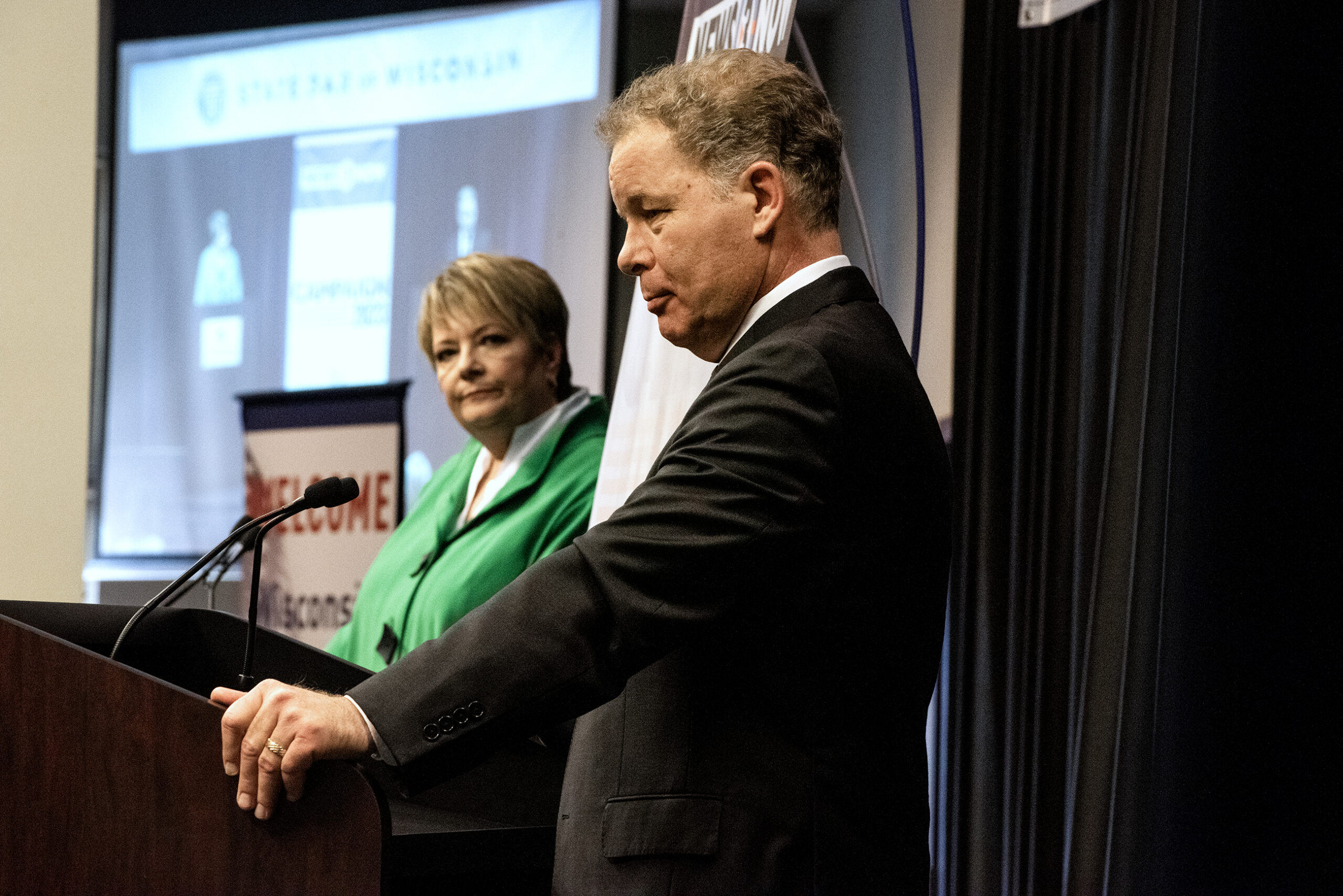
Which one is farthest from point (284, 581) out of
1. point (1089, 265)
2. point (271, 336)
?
point (1089, 265)

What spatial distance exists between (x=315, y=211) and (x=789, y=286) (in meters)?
4.11

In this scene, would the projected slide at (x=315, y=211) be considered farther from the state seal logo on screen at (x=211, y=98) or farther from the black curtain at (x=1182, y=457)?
the black curtain at (x=1182, y=457)

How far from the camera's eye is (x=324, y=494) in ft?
4.19

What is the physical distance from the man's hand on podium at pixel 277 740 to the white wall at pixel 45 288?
168cm

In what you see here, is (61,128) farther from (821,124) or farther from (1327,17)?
(1327,17)

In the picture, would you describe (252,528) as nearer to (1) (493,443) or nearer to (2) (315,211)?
Answer: (1) (493,443)

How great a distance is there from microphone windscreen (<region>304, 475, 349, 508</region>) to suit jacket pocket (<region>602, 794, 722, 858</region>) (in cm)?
41

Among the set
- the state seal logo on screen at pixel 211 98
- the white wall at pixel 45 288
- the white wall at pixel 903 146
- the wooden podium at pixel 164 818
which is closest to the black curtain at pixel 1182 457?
the white wall at pixel 903 146

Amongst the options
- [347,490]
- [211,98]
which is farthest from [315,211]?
[347,490]

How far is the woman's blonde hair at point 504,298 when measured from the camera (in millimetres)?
2705

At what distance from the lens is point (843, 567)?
1162 millimetres

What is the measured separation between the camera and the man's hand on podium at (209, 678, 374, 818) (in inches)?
37.6

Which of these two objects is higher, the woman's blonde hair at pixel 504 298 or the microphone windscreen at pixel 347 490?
the woman's blonde hair at pixel 504 298

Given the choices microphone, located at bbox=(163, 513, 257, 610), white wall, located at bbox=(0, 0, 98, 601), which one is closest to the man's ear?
microphone, located at bbox=(163, 513, 257, 610)
